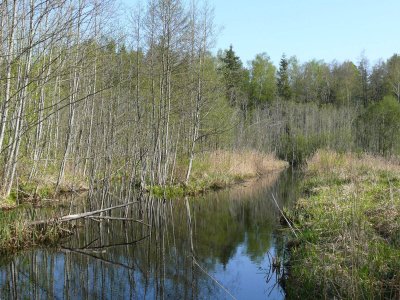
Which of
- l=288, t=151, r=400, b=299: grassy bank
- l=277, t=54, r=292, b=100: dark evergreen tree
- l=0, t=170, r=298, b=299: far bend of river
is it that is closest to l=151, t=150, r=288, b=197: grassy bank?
l=0, t=170, r=298, b=299: far bend of river

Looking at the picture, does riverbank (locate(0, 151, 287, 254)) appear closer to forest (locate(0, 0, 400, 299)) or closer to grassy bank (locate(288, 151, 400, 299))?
forest (locate(0, 0, 400, 299))

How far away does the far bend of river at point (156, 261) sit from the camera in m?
6.39

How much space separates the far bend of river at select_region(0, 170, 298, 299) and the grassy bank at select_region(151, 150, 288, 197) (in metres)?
4.16

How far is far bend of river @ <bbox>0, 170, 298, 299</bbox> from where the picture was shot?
21.0 feet

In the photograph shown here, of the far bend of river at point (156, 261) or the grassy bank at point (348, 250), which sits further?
the far bend of river at point (156, 261)

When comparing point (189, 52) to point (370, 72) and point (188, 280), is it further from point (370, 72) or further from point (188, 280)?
point (370, 72)

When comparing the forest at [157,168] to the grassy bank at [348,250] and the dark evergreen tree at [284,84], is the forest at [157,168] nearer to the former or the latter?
the grassy bank at [348,250]

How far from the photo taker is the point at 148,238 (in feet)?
31.3

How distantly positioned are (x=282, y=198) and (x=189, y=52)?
7.64 metres

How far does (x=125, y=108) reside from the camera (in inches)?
570

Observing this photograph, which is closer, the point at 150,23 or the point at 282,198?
the point at 150,23

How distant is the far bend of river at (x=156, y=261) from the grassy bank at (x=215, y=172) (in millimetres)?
4162

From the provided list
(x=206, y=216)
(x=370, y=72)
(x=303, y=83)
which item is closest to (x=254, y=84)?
(x=303, y=83)

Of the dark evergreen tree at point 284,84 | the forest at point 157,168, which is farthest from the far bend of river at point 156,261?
the dark evergreen tree at point 284,84
